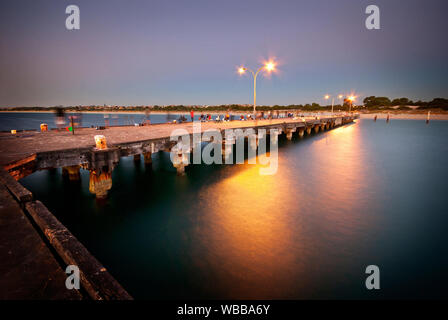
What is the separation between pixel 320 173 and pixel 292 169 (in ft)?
8.75

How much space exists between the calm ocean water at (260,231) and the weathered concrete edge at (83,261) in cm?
395

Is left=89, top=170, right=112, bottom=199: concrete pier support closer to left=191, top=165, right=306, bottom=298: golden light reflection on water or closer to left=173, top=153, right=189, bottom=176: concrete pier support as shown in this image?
left=191, top=165, right=306, bottom=298: golden light reflection on water

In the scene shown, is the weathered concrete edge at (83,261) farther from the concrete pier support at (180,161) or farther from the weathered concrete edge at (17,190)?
the concrete pier support at (180,161)

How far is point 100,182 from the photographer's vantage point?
38.5 feet

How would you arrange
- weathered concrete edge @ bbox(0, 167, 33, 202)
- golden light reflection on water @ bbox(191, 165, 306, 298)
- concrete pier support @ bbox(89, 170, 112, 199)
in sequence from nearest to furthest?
weathered concrete edge @ bbox(0, 167, 33, 202), golden light reflection on water @ bbox(191, 165, 306, 298), concrete pier support @ bbox(89, 170, 112, 199)

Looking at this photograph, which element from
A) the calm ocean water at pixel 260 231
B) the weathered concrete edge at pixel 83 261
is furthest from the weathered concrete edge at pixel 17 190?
the calm ocean water at pixel 260 231

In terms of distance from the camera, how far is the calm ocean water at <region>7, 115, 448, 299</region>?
7258 millimetres

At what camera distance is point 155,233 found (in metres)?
10.3

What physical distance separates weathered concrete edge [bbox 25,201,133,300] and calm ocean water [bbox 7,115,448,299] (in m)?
3.95

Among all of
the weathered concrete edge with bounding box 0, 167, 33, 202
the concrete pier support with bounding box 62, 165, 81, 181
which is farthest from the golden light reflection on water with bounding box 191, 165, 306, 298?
the concrete pier support with bounding box 62, 165, 81, 181

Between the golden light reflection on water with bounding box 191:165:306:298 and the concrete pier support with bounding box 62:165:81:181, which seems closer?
the golden light reflection on water with bounding box 191:165:306:298

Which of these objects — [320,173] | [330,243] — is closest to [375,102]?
[320,173]
